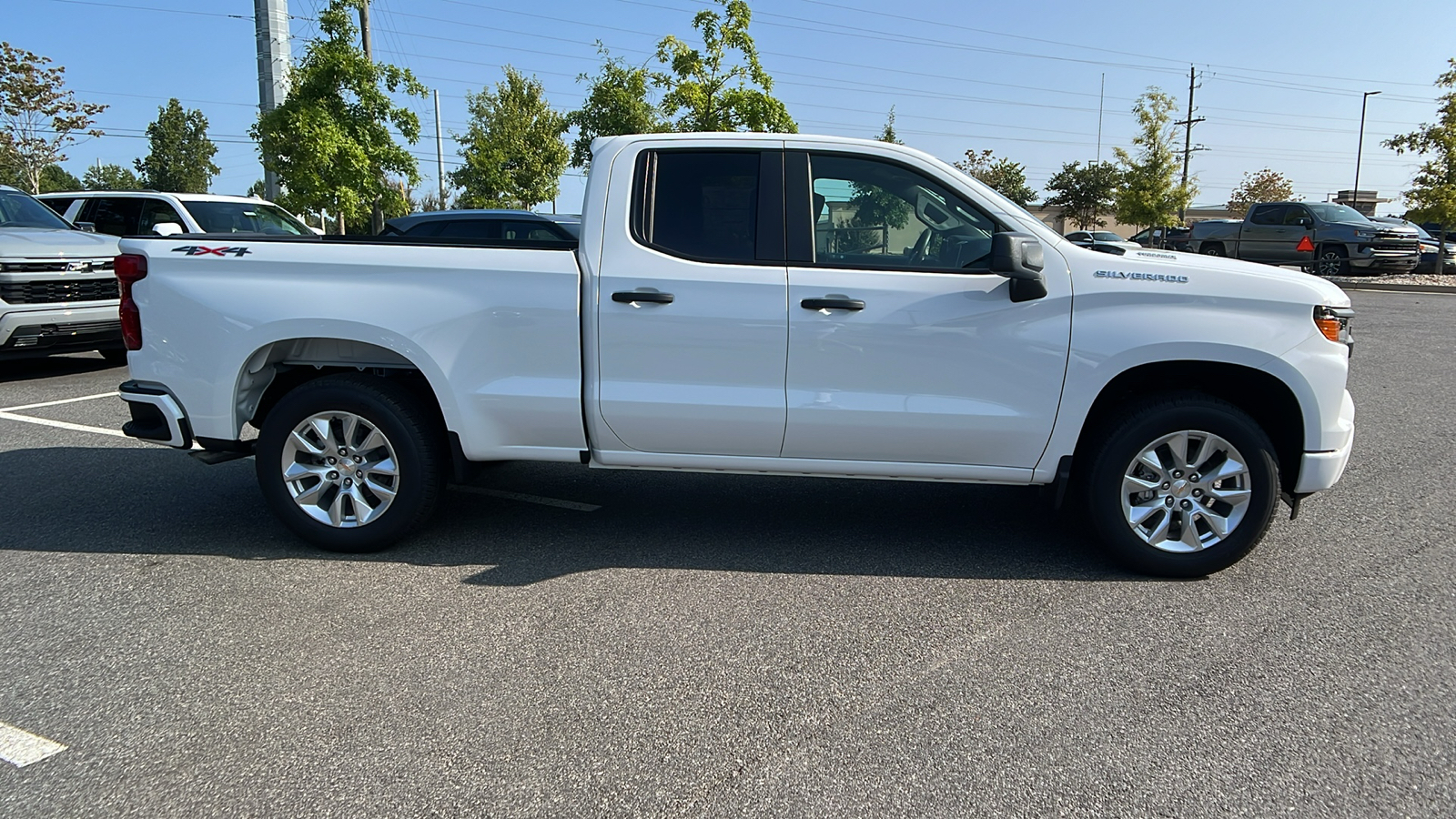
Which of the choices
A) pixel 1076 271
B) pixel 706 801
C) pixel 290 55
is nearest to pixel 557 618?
pixel 706 801

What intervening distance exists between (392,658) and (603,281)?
5.98ft

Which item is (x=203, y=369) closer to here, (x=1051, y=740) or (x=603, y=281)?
(x=603, y=281)

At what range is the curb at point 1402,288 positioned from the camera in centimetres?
2311

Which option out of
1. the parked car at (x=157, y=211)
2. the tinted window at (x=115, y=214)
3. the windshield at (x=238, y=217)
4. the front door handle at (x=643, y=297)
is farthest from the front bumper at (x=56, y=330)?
the front door handle at (x=643, y=297)

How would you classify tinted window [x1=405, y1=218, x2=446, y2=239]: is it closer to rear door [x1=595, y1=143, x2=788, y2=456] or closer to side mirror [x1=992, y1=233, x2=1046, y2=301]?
rear door [x1=595, y1=143, x2=788, y2=456]

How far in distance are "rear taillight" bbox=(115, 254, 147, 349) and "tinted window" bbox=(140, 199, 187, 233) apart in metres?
8.05

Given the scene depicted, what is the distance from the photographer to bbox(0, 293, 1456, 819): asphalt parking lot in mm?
2781

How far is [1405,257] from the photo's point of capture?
23.1 metres

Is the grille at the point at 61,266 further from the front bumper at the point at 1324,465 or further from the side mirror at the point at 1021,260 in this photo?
the front bumper at the point at 1324,465

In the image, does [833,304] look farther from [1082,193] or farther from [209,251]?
[1082,193]

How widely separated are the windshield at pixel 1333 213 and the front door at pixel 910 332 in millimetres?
23750

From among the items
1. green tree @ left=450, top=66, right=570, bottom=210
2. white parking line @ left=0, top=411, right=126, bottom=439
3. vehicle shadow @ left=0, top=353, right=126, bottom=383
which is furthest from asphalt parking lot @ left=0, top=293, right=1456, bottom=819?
green tree @ left=450, top=66, right=570, bottom=210

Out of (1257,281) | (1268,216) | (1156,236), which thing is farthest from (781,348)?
(1156,236)

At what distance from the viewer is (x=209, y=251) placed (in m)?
4.49
